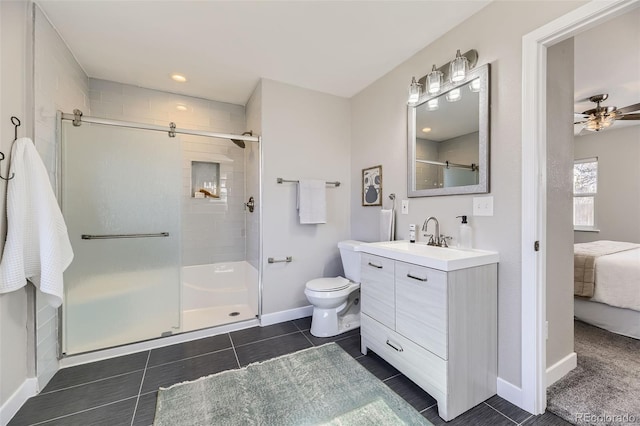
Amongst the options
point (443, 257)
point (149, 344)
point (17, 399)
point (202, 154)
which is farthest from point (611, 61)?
point (17, 399)

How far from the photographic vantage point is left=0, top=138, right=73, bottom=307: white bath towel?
136cm

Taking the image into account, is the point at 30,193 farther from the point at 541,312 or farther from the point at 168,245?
the point at 541,312

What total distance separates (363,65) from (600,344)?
2968mm

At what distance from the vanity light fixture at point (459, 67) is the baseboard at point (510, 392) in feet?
6.13

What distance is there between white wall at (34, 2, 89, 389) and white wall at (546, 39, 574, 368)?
121 inches

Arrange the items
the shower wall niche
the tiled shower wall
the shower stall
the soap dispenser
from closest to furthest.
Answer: the soap dispenser < the shower stall < the tiled shower wall < the shower wall niche

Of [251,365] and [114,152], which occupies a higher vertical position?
[114,152]

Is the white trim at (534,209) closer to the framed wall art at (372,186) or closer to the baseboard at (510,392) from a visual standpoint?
the baseboard at (510,392)

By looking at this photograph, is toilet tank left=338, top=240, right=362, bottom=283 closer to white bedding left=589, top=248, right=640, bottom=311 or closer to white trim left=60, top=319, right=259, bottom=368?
white trim left=60, top=319, right=259, bottom=368

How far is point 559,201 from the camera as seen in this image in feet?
5.15

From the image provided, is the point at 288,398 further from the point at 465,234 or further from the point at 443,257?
the point at 465,234

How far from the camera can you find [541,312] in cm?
137

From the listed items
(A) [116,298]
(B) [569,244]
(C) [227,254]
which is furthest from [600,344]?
(A) [116,298]

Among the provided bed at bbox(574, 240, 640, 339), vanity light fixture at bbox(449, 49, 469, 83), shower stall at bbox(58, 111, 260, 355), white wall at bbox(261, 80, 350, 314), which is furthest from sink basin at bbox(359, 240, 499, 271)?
bed at bbox(574, 240, 640, 339)
